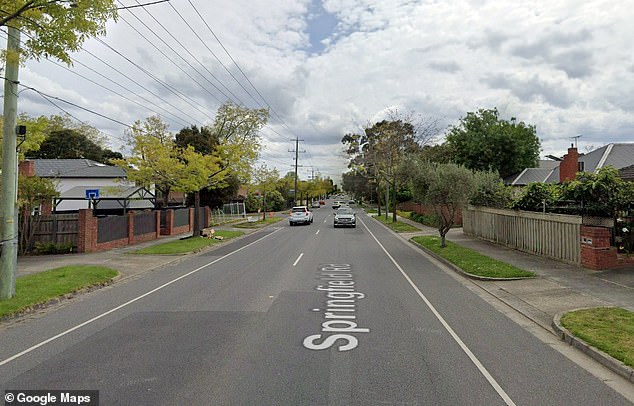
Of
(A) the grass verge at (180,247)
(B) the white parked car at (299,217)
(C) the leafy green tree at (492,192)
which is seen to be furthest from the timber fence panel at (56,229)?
(B) the white parked car at (299,217)

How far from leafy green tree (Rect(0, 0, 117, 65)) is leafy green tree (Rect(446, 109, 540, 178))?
3544 cm

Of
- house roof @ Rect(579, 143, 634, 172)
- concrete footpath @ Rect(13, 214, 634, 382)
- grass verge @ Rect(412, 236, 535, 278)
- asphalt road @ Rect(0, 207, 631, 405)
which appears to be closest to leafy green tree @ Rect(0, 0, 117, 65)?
asphalt road @ Rect(0, 207, 631, 405)

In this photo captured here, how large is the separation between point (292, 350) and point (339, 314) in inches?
90.2

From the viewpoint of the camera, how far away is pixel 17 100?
10008mm

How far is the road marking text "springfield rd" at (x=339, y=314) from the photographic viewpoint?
6.63 m

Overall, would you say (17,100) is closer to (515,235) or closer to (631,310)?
(631,310)

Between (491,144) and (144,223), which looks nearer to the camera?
(144,223)

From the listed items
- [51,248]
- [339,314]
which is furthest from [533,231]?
[51,248]

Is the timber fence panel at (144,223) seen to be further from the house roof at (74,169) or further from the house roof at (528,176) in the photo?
the house roof at (528,176)

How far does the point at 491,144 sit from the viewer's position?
39.8m

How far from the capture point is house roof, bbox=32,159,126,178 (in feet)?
130

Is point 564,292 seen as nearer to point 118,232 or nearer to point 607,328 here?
point 607,328

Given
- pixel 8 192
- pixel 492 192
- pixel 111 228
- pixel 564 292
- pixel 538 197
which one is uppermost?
pixel 492 192

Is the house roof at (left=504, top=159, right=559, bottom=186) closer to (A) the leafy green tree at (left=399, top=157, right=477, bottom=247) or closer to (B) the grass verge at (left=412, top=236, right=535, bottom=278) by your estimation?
(A) the leafy green tree at (left=399, top=157, right=477, bottom=247)
